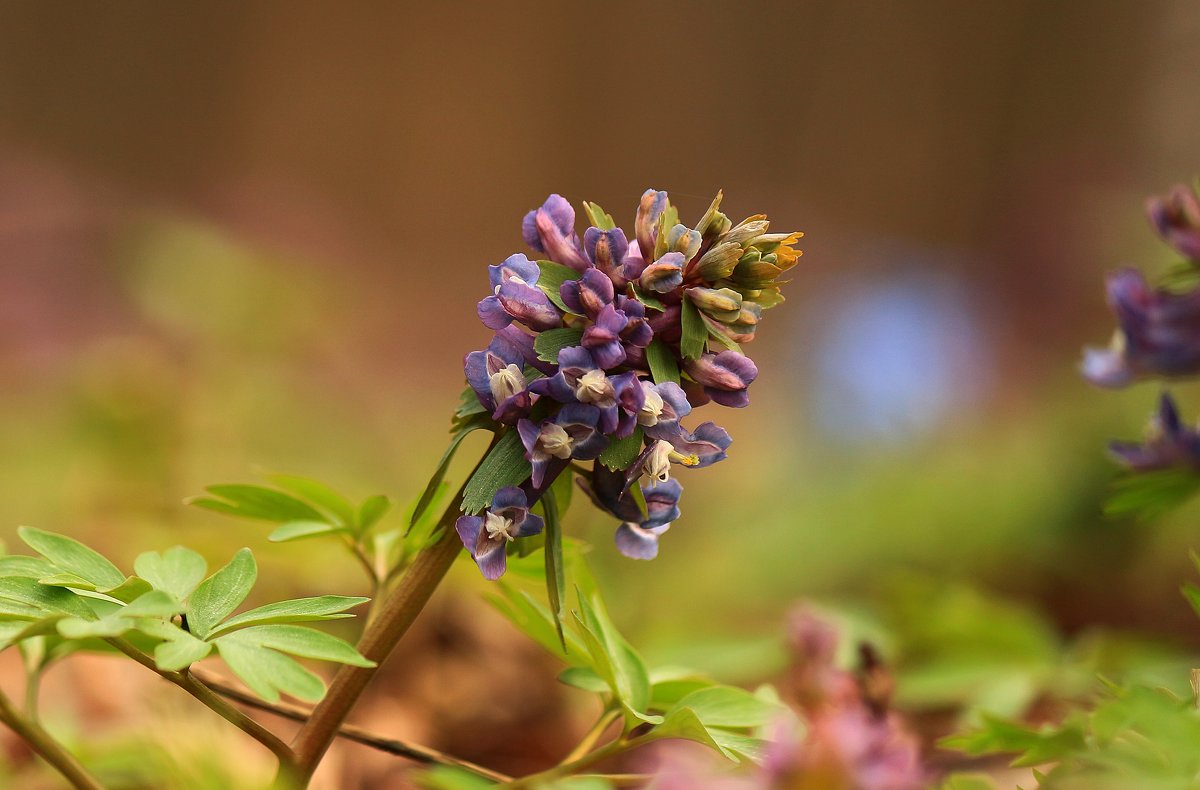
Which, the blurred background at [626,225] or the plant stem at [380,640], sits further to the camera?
the blurred background at [626,225]

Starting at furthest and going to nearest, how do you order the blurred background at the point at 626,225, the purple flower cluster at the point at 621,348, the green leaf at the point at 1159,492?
the blurred background at the point at 626,225, the green leaf at the point at 1159,492, the purple flower cluster at the point at 621,348

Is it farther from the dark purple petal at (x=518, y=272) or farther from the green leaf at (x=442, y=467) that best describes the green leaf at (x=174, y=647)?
the dark purple petal at (x=518, y=272)

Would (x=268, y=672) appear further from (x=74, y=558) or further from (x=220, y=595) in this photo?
(x=74, y=558)

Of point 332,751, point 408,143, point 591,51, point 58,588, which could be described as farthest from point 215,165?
point 58,588

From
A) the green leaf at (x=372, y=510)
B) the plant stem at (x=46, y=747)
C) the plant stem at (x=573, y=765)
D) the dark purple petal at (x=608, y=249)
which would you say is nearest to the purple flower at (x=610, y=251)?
the dark purple petal at (x=608, y=249)

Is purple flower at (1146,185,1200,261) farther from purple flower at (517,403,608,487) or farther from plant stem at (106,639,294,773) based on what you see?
plant stem at (106,639,294,773)

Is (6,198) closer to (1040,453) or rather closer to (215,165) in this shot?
(215,165)

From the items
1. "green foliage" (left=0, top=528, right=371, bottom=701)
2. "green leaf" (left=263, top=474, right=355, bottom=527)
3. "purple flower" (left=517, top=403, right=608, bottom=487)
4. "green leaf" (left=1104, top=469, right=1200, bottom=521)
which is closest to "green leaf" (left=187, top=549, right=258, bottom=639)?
"green foliage" (left=0, top=528, right=371, bottom=701)
